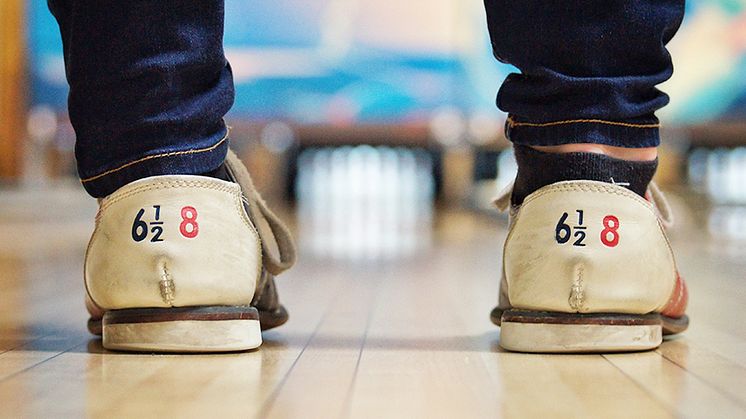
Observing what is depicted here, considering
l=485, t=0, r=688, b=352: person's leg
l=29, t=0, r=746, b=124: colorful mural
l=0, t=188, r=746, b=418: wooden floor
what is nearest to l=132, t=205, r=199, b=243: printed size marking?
l=0, t=188, r=746, b=418: wooden floor

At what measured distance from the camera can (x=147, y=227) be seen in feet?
3.15

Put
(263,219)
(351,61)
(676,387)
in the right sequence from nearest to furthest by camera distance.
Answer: (676,387) → (263,219) → (351,61)

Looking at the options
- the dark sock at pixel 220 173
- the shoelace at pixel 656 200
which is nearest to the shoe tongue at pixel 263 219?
the dark sock at pixel 220 173

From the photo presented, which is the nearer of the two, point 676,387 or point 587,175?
point 676,387

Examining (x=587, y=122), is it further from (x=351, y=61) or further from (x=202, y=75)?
(x=351, y=61)

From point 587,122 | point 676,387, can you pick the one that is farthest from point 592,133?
point 676,387

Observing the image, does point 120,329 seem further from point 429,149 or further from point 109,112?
point 429,149

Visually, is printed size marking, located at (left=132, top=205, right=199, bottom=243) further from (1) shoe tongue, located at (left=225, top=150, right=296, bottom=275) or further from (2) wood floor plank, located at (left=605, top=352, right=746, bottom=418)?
(2) wood floor plank, located at (left=605, top=352, right=746, bottom=418)

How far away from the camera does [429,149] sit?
7.80 m

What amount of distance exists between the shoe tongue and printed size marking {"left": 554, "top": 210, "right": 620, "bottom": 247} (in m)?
0.29

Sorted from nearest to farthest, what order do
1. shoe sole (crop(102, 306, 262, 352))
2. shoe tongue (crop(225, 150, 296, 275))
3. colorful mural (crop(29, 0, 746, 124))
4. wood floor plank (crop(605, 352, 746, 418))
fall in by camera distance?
wood floor plank (crop(605, 352, 746, 418)) < shoe sole (crop(102, 306, 262, 352)) < shoe tongue (crop(225, 150, 296, 275)) < colorful mural (crop(29, 0, 746, 124))

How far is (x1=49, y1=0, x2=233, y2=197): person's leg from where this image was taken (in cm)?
96

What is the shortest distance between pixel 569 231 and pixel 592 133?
0.31 feet

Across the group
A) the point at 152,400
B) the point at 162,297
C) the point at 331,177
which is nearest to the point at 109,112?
the point at 162,297
